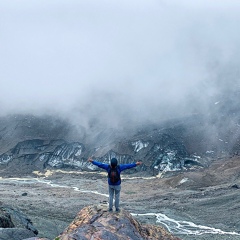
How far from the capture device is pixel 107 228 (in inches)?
471

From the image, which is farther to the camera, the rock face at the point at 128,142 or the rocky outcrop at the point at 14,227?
the rock face at the point at 128,142

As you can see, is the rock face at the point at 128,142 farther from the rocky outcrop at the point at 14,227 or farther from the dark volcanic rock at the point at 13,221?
the rocky outcrop at the point at 14,227

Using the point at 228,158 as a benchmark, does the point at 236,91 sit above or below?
above

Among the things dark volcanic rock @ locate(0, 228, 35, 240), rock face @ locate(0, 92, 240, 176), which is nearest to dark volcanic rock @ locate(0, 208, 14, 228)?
dark volcanic rock @ locate(0, 228, 35, 240)

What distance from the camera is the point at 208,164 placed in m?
70.2

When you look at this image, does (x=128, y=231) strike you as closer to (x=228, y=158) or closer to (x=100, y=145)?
(x=228, y=158)

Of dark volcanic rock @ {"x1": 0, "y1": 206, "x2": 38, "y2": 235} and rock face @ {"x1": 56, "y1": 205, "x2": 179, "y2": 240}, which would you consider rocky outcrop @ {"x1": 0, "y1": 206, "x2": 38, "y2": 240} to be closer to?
dark volcanic rock @ {"x1": 0, "y1": 206, "x2": 38, "y2": 235}

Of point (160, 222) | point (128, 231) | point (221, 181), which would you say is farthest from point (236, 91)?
point (128, 231)

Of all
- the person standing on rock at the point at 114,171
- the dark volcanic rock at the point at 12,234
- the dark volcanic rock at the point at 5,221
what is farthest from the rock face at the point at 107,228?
the dark volcanic rock at the point at 5,221

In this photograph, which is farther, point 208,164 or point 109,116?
point 109,116

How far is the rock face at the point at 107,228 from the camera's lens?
11.2 meters

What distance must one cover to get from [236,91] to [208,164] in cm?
4074

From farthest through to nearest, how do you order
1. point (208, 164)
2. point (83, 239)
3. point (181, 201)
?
point (208, 164) < point (181, 201) < point (83, 239)

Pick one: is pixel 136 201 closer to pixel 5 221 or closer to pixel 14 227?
pixel 14 227
